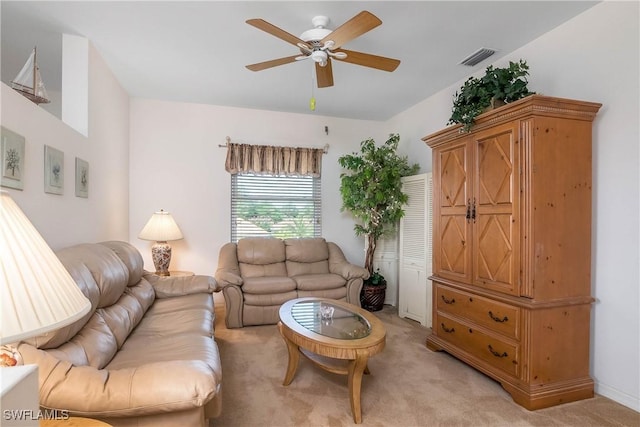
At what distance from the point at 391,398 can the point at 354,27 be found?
8.00 ft

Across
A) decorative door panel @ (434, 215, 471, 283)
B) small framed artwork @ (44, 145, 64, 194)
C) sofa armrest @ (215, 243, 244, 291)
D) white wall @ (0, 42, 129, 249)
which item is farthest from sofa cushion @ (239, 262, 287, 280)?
small framed artwork @ (44, 145, 64, 194)

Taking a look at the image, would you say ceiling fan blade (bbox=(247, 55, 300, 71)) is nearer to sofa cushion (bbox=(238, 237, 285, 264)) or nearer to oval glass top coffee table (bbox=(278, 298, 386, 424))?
oval glass top coffee table (bbox=(278, 298, 386, 424))

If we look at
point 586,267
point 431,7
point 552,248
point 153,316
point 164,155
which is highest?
point 431,7

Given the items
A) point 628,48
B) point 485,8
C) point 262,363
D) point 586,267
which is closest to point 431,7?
point 485,8

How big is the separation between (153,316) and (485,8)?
11.2ft

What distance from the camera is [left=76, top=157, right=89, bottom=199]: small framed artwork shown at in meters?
2.60

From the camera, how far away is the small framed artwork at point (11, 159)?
1.70 meters

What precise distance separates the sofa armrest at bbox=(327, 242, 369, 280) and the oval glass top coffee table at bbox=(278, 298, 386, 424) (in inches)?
45.5

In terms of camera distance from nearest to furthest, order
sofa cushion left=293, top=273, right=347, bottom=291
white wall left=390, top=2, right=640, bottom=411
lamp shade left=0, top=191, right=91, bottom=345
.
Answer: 1. lamp shade left=0, top=191, right=91, bottom=345
2. white wall left=390, top=2, right=640, bottom=411
3. sofa cushion left=293, top=273, right=347, bottom=291

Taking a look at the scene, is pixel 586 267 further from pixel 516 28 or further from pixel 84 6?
pixel 84 6

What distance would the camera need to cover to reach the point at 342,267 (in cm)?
413

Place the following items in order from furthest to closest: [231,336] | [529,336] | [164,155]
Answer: [164,155] → [231,336] → [529,336]

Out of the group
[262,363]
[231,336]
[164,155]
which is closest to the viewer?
[262,363]

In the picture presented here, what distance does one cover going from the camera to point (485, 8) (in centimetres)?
229
